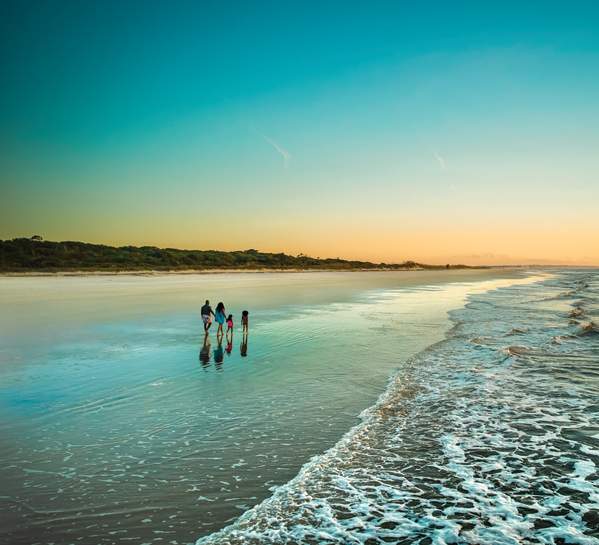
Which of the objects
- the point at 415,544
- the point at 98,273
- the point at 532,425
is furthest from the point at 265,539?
the point at 98,273

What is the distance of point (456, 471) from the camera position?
6.93 metres

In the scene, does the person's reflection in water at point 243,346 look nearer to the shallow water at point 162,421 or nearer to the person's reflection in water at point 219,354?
the shallow water at point 162,421

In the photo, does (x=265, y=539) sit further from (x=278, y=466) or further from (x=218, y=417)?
(x=218, y=417)

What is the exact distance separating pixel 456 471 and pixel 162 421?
518 cm

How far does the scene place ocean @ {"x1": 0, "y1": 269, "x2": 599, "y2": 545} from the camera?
18.0ft

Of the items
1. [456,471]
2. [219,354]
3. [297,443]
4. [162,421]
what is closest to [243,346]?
[219,354]

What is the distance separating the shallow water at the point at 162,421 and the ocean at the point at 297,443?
0.03 m

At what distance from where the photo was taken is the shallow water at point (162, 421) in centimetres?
566

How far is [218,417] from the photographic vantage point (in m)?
8.96

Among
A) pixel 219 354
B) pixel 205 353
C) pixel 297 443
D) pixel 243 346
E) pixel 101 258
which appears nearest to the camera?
pixel 297 443

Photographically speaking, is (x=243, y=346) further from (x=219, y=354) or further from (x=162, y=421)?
(x=162, y=421)

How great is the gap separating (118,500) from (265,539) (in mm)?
2028

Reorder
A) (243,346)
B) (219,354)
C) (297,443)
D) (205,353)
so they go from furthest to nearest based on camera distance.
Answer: (243,346), (205,353), (219,354), (297,443)

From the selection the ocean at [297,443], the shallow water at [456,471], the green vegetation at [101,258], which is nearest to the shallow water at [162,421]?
the ocean at [297,443]
